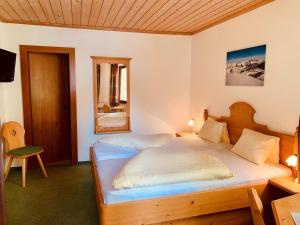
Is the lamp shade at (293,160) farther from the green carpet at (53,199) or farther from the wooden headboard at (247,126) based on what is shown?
the green carpet at (53,199)

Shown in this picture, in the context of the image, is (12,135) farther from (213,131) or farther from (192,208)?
(213,131)

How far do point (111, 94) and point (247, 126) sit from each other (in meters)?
2.26

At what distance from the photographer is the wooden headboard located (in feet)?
7.90

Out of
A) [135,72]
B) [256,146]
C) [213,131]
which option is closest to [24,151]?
[135,72]

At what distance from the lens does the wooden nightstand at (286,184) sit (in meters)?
2.04

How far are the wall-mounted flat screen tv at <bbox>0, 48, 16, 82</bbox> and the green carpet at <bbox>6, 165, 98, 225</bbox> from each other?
4.85 ft

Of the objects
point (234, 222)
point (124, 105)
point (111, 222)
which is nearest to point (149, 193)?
point (111, 222)

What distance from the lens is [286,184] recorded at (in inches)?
84.0

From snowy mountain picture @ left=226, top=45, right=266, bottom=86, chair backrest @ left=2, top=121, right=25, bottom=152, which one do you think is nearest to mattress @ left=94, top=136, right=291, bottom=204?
snowy mountain picture @ left=226, top=45, right=266, bottom=86

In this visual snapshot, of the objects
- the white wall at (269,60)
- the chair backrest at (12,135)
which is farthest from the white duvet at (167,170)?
the chair backrest at (12,135)

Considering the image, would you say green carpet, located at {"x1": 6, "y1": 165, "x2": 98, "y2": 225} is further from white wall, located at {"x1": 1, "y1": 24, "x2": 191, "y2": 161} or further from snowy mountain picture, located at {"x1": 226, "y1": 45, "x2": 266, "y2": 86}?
snowy mountain picture, located at {"x1": 226, "y1": 45, "x2": 266, "y2": 86}

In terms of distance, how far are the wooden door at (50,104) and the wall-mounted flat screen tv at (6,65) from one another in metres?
0.69

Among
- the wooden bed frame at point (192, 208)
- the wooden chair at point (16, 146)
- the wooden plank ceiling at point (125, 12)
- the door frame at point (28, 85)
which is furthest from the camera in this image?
the door frame at point (28, 85)

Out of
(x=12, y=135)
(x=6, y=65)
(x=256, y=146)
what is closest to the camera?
(x=256, y=146)
